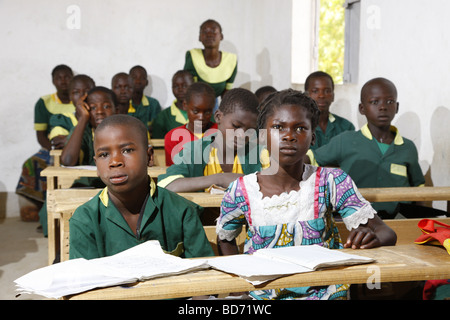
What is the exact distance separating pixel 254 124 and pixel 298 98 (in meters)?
0.76

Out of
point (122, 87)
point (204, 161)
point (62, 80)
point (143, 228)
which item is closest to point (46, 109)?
point (62, 80)

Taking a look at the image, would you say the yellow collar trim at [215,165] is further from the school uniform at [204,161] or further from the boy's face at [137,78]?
the boy's face at [137,78]

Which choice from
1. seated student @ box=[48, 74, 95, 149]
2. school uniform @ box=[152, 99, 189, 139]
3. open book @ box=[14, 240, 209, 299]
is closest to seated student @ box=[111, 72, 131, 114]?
school uniform @ box=[152, 99, 189, 139]

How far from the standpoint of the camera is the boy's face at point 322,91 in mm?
3865

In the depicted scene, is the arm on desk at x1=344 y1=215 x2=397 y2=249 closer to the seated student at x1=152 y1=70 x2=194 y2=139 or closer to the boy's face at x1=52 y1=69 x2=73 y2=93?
the seated student at x1=152 y1=70 x2=194 y2=139

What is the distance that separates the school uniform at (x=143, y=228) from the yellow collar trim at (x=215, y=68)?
12.9 feet

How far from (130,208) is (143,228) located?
0.09 metres

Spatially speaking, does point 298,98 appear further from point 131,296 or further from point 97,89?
point 97,89

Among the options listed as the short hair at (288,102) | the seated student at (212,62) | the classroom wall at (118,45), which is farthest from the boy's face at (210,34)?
the short hair at (288,102)

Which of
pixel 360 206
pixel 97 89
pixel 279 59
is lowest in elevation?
pixel 360 206

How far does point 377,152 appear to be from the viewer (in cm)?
304

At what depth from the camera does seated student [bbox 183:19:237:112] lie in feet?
18.5

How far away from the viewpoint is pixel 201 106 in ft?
11.4
